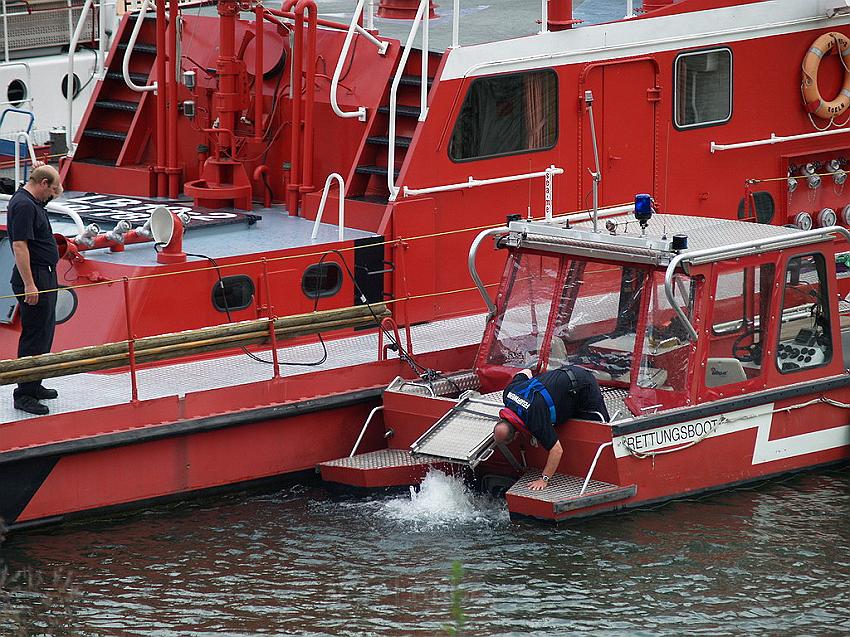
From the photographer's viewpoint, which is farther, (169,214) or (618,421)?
(169,214)

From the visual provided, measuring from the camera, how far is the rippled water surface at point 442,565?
880cm

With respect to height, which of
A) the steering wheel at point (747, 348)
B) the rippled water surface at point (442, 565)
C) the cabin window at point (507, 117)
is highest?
the cabin window at point (507, 117)

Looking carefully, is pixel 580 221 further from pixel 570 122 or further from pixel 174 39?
pixel 174 39

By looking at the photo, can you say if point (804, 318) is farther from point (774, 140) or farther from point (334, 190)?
point (334, 190)

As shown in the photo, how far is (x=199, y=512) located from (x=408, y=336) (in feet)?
6.50

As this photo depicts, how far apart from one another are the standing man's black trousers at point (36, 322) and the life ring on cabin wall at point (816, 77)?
6723 mm

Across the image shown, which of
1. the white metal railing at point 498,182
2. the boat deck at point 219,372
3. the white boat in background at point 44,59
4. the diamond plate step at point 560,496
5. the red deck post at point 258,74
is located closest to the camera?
the diamond plate step at point 560,496

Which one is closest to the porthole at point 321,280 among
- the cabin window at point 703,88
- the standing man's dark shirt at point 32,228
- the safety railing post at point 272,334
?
the safety railing post at point 272,334

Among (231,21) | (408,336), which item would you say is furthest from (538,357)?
(231,21)

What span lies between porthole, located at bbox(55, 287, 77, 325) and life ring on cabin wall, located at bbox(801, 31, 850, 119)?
6.46 m

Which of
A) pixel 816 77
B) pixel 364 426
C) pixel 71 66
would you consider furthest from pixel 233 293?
pixel 816 77

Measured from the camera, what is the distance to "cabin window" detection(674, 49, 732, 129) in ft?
41.3

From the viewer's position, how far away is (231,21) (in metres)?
11.9

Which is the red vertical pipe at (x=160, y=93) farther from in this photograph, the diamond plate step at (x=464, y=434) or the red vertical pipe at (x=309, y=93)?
the diamond plate step at (x=464, y=434)
